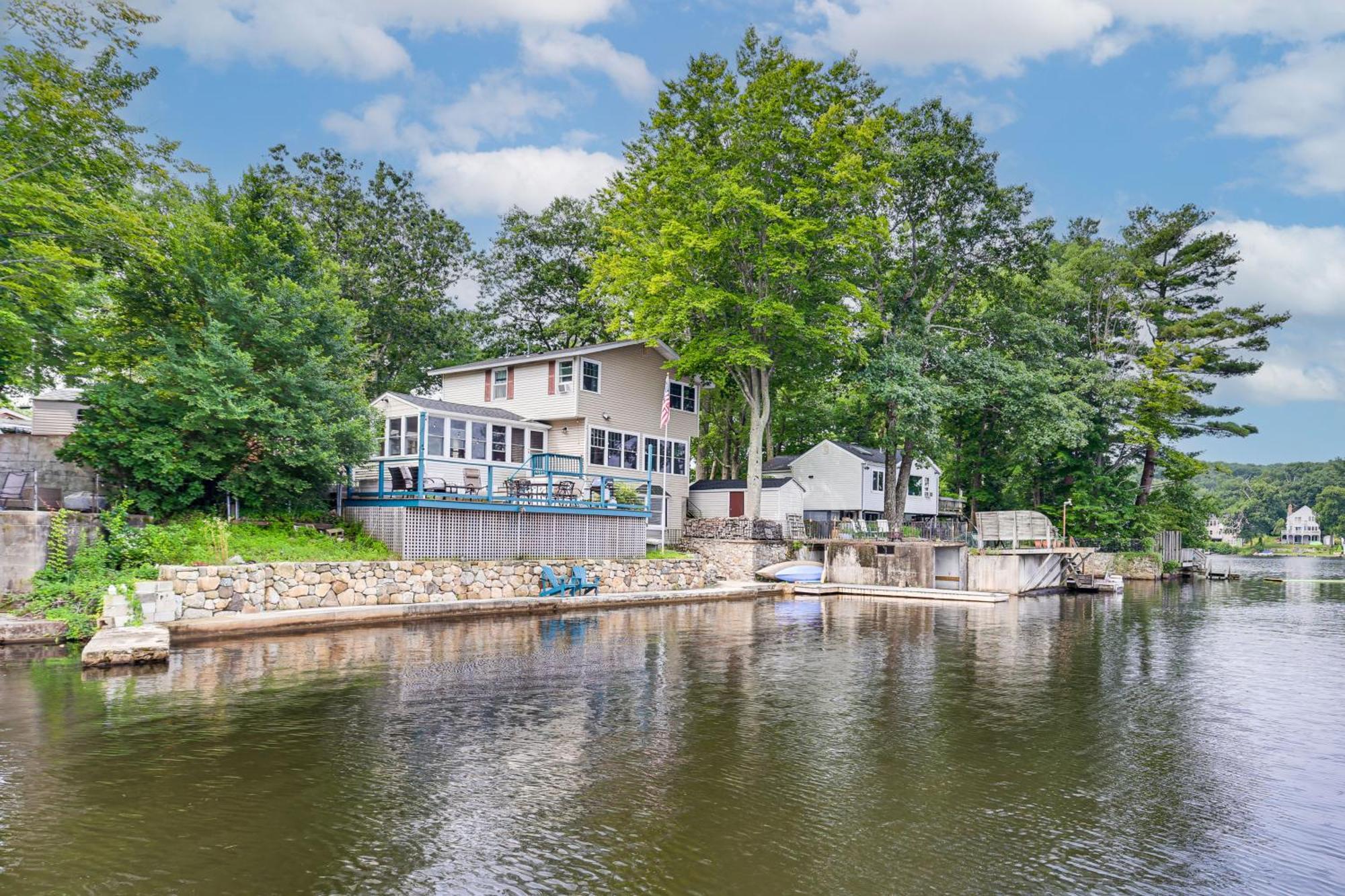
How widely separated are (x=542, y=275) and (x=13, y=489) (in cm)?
2985

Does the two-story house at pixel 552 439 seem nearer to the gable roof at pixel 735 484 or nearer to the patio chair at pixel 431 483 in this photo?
the patio chair at pixel 431 483

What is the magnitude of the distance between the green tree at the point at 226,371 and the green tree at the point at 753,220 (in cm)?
1587

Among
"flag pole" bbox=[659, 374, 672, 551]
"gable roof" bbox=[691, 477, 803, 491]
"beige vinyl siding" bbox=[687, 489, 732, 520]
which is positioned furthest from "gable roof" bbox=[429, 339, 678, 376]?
"beige vinyl siding" bbox=[687, 489, 732, 520]

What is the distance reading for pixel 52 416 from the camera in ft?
94.4

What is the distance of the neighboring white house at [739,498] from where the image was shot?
40562 mm

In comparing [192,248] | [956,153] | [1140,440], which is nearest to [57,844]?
[192,248]

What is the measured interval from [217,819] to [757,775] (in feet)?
17.1

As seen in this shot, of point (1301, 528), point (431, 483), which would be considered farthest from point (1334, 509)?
point (431, 483)

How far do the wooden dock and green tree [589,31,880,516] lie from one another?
17.2 ft

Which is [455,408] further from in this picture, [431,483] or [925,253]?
[925,253]

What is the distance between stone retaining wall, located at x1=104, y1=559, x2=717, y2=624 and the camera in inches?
684

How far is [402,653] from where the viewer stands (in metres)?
16.1

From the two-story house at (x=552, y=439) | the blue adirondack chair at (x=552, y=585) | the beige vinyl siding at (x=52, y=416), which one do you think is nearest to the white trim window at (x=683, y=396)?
the two-story house at (x=552, y=439)

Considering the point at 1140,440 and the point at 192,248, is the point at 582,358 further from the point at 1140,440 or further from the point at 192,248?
the point at 1140,440
